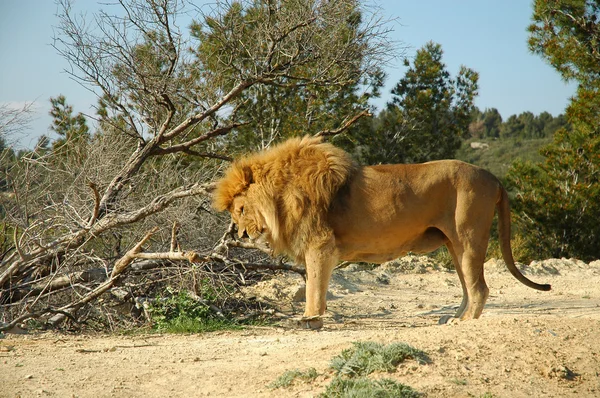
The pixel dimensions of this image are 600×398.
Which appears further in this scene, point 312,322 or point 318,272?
point 312,322

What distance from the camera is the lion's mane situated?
25.7 feet

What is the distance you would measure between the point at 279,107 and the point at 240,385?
42.3 feet

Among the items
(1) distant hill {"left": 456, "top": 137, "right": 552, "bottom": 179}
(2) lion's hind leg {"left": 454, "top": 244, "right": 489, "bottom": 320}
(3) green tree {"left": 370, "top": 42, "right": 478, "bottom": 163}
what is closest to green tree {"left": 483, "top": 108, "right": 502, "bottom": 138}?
(1) distant hill {"left": 456, "top": 137, "right": 552, "bottom": 179}

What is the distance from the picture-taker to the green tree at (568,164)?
60.2 feet

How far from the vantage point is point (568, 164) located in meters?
19.5

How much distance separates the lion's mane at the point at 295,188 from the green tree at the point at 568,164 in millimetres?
12467

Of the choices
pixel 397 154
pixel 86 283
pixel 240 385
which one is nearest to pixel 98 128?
pixel 86 283

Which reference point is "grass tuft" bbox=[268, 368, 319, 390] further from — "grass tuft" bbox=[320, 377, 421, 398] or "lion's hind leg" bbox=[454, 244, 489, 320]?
"lion's hind leg" bbox=[454, 244, 489, 320]

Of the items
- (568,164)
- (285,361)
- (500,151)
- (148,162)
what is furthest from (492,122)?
(285,361)

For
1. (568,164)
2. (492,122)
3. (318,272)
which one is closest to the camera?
(318,272)

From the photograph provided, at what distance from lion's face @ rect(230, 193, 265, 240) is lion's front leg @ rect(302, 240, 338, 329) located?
68 centimetres

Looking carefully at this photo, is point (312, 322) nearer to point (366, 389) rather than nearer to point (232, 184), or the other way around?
point (232, 184)

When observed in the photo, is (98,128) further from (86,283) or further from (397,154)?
(397,154)

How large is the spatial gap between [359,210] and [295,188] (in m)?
0.79
